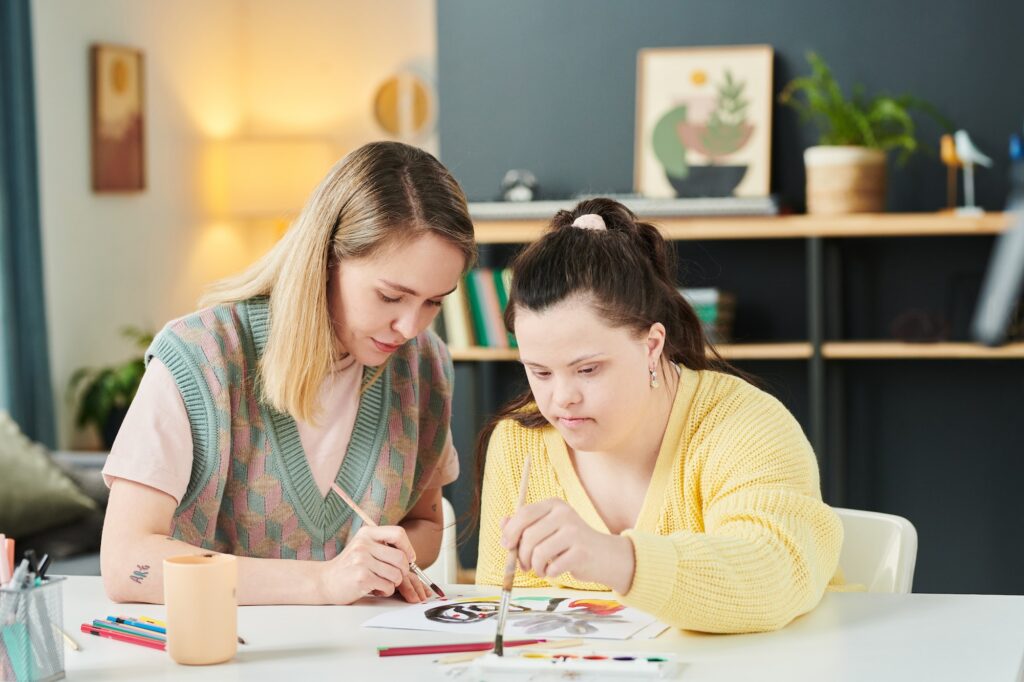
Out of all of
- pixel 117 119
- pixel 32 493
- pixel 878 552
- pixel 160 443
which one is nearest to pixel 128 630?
pixel 160 443

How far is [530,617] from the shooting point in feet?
5.12

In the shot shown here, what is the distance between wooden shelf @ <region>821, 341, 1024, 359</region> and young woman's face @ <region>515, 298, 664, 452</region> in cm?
208

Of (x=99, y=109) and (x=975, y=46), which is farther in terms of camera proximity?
(x=99, y=109)

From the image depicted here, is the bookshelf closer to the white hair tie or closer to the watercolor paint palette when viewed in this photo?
the white hair tie

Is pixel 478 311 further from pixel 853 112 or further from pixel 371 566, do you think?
pixel 371 566

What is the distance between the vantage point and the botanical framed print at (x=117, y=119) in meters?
5.22

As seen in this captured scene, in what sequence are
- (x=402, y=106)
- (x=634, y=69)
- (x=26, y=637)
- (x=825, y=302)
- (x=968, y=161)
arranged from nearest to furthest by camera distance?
(x=26, y=637) < (x=968, y=161) < (x=825, y=302) < (x=634, y=69) < (x=402, y=106)

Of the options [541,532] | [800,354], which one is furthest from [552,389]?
[800,354]

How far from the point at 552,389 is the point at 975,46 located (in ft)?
8.62

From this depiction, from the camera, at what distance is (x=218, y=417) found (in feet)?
5.80

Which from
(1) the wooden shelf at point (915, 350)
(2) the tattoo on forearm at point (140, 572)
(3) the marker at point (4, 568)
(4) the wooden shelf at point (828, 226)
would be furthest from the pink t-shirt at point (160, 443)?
(1) the wooden shelf at point (915, 350)

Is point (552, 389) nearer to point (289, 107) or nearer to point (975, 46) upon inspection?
point (975, 46)

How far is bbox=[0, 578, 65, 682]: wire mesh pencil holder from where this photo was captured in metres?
1.32

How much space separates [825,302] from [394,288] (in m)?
2.35
